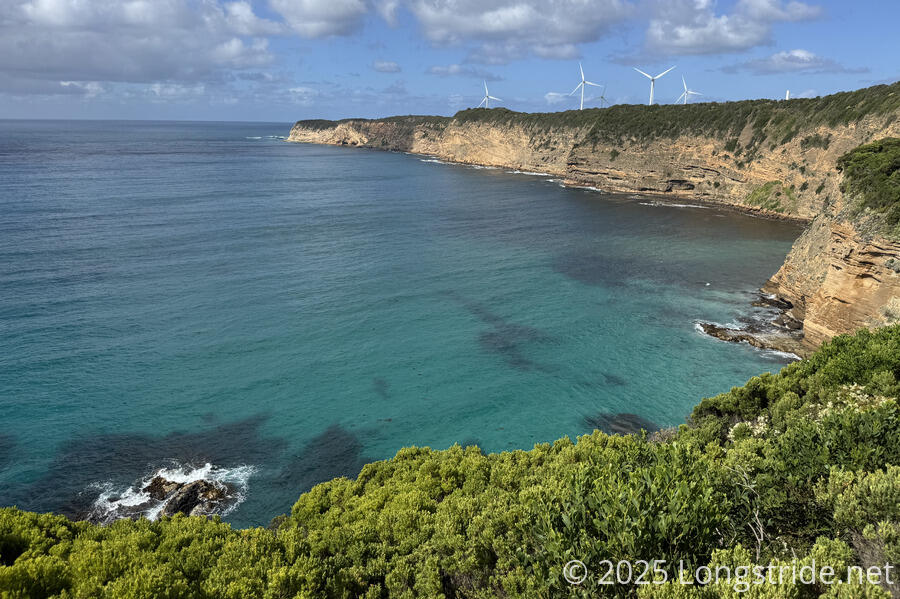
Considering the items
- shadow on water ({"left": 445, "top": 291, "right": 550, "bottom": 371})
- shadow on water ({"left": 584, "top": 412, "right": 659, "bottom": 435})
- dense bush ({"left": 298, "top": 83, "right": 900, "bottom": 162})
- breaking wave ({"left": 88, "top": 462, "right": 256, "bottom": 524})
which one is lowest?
breaking wave ({"left": 88, "top": 462, "right": 256, "bottom": 524})

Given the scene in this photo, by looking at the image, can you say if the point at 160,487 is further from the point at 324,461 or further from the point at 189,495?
the point at 324,461

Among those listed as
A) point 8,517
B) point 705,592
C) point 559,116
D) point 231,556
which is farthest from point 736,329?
point 559,116

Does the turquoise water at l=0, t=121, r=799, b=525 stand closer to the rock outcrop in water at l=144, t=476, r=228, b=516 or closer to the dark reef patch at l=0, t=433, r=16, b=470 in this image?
the dark reef patch at l=0, t=433, r=16, b=470

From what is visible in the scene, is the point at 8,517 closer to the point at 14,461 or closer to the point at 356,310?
the point at 14,461

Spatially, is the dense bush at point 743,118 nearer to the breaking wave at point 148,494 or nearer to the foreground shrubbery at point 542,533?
the foreground shrubbery at point 542,533

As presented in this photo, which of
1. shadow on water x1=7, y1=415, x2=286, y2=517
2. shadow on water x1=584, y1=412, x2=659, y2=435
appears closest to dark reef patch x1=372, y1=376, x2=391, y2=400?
shadow on water x1=7, y1=415, x2=286, y2=517

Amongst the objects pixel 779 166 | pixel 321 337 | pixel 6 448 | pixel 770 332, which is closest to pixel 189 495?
pixel 6 448
